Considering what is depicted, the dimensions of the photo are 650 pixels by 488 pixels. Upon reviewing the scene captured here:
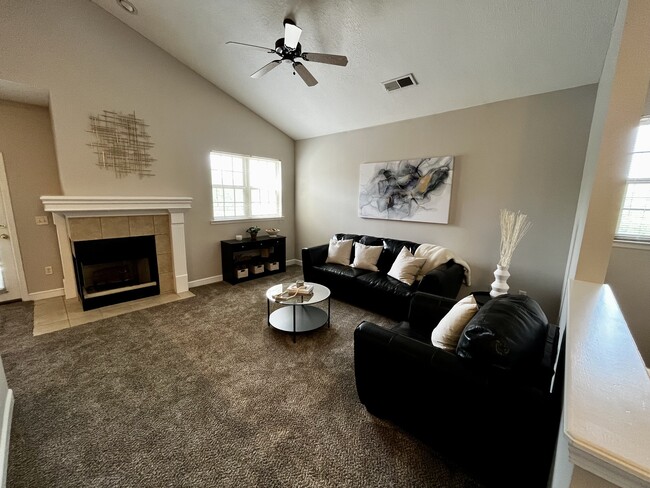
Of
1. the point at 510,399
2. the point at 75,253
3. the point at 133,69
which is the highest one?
the point at 133,69

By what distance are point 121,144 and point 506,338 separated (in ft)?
14.5

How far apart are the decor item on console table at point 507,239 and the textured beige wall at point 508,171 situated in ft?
0.35

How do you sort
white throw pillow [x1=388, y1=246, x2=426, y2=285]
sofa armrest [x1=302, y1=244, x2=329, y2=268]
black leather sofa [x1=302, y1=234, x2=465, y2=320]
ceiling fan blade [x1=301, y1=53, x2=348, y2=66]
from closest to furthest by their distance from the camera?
ceiling fan blade [x1=301, y1=53, x2=348, y2=66] < black leather sofa [x1=302, y1=234, x2=465, y2=320] < white throw pillow [x1=388, y1=246, x2=426, y2=285] < sofa armrest [x1=302, y1=244, x2=329, y2=268]

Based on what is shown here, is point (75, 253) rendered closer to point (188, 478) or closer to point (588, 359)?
point (188, 478)

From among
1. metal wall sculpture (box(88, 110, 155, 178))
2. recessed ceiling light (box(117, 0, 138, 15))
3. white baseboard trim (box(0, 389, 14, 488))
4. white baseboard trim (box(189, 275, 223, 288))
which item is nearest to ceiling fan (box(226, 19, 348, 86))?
recessed ceiling light (box(117, 0, 138, 15))

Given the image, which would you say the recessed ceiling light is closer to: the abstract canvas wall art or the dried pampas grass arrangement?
the abstract canvas wall art

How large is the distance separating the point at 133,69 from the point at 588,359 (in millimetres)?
4894

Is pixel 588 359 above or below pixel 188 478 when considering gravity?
above

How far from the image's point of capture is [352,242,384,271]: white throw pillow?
3719 millimetres

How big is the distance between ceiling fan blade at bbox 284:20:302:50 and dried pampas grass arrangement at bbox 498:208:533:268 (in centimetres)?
272

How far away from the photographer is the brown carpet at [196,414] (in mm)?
1392

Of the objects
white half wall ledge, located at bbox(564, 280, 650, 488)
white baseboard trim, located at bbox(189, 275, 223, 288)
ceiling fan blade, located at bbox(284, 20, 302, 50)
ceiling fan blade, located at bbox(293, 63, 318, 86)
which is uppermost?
ceiling fan blade, located at bbox(284, 20, 302, 50)

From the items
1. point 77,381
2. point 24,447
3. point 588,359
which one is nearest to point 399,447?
point 588,359

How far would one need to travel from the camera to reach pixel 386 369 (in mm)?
1513
